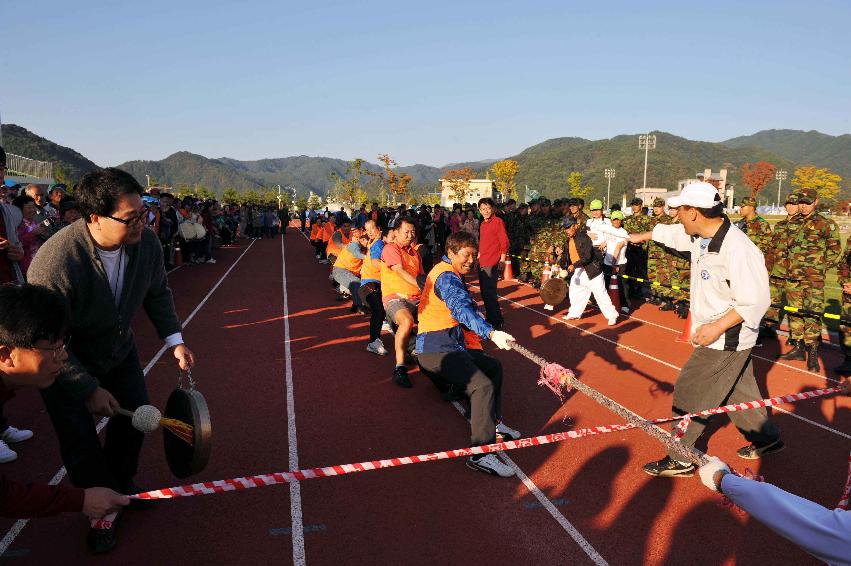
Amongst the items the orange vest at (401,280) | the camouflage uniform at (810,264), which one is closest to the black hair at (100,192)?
the orange vest at (401,280)

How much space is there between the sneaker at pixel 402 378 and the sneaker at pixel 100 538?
3.65 meters

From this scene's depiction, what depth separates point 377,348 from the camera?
26.8ft

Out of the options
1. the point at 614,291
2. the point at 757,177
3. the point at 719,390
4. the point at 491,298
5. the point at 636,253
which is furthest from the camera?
the point at 757,177

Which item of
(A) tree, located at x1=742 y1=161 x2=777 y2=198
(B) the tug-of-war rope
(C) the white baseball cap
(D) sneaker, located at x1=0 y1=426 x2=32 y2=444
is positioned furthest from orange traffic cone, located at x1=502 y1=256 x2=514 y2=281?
(A) tree, located at x1=742 y1=161 x2=777 y2=198

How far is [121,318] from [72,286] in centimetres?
39

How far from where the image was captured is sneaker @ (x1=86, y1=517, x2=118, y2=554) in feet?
11.4

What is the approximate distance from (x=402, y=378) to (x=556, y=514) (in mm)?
3036

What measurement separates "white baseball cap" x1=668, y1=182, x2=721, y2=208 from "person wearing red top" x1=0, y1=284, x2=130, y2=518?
12.2 feet

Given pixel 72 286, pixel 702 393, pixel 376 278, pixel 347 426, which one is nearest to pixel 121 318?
pixel 72 286

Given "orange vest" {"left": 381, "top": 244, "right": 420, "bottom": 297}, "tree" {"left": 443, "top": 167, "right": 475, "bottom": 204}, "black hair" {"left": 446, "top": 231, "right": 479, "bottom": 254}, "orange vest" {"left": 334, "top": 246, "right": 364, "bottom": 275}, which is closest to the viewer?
"black hair" {"left": 446, "top": 231, "right": 479, "bottom": 254}

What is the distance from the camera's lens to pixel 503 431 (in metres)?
5.16

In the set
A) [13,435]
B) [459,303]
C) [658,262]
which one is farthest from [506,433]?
[658,262]

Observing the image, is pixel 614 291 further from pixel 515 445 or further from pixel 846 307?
pixel 515 445

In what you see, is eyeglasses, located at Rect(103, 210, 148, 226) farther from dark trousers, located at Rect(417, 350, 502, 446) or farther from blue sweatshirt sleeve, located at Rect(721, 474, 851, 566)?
blue sweatshirt sleeve, located at Rect(721, 474, 851, 566)
